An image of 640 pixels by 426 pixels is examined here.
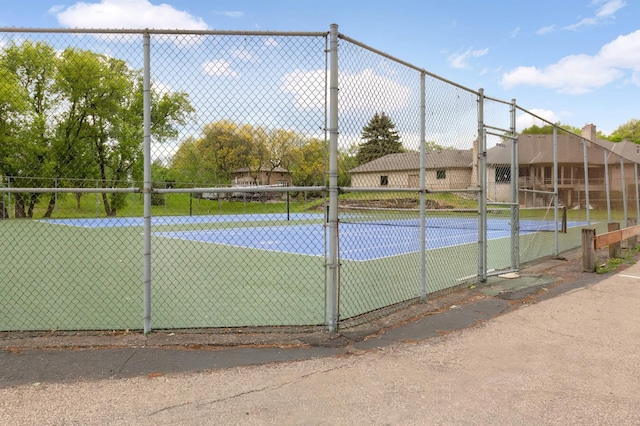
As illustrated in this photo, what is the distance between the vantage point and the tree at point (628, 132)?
263 feet

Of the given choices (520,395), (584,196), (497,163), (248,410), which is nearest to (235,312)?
(248,410)

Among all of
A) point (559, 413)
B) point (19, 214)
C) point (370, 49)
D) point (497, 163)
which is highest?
point (370, 49)

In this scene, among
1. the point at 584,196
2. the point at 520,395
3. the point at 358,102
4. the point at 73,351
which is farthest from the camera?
the point at 584,196

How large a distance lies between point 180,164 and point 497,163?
5927 millimetres

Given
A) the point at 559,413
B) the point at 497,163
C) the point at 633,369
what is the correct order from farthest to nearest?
the point at 497,163 → the point at 633,369 → the point at 559,413

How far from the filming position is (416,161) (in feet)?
20.6

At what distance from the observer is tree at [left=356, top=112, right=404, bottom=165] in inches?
209

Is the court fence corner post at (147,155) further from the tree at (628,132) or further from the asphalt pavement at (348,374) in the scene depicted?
the tree at (628,132)

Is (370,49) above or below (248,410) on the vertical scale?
above

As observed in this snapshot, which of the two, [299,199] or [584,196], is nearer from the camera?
[299,199]

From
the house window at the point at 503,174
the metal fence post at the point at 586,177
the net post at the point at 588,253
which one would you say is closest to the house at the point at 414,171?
the house window at the point at 503,174

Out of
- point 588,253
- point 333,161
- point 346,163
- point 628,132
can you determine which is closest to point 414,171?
point 346,163

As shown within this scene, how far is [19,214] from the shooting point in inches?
346

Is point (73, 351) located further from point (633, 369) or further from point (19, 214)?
point (19, 214)
